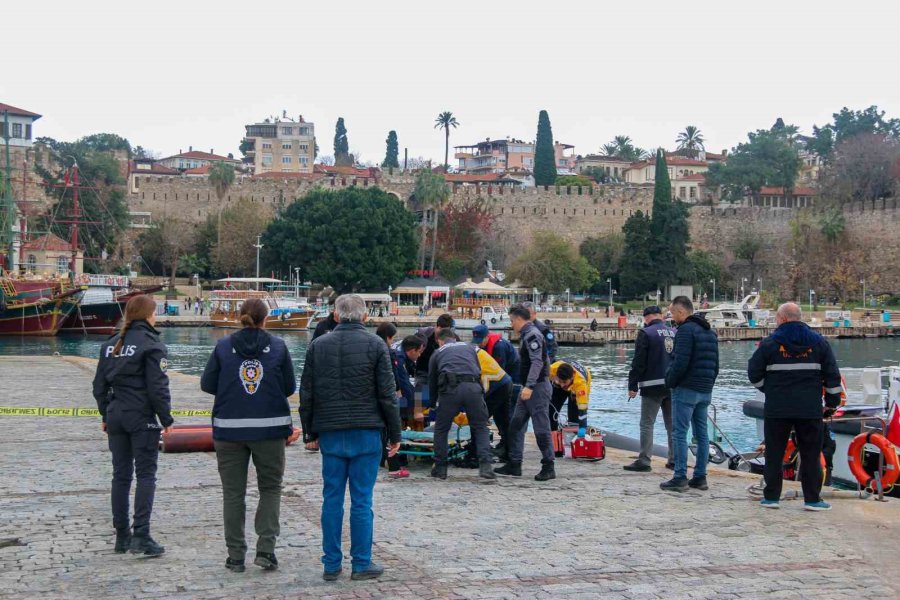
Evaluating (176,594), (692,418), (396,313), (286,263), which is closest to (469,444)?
(692,418)

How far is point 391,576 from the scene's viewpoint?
6.18 m

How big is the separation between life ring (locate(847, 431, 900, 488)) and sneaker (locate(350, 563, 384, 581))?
465 centimetres

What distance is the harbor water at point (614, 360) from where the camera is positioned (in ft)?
79.2

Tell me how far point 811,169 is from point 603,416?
289 feet

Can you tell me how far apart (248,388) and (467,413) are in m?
3.29

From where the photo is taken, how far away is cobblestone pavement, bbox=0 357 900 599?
596 cm

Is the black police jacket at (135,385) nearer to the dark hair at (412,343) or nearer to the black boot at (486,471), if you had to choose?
the black boot at (486,471)

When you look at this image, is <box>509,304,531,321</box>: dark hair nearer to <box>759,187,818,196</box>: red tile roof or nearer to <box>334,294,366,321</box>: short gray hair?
<box>334,294,366,321</box>: short gray hair

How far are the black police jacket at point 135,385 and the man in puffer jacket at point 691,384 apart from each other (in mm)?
4223

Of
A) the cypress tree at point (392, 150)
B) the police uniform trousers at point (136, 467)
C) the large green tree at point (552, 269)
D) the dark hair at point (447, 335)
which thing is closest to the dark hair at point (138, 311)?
the police uniform trousers at point (136, 467)

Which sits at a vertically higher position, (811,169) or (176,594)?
(811,169)

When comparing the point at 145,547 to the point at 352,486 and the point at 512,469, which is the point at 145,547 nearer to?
the point at 352,486

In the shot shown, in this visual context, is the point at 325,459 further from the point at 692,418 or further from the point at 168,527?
the point at 692,418

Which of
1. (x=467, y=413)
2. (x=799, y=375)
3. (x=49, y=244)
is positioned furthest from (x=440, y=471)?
(x=49, y=244)
